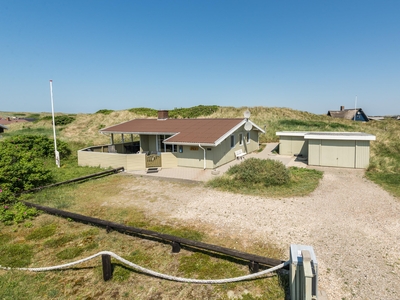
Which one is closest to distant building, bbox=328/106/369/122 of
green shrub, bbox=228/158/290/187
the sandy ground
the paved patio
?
the paved patio

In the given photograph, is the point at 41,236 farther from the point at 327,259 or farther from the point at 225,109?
the point at 225,109

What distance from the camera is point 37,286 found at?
17.9 feet

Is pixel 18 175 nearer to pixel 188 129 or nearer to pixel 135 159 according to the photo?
pixel 135 159

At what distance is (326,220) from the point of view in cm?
846

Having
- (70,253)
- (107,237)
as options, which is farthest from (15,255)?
(107,237)

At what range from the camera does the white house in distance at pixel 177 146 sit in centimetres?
1730

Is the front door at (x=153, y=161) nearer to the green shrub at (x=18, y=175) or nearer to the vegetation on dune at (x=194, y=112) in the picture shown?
the green shrub at (x=18, y=175)

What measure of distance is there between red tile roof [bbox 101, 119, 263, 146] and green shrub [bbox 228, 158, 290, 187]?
3180mm

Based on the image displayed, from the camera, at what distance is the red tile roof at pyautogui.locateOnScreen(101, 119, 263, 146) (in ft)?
56.7

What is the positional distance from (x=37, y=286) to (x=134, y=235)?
8.89 feet

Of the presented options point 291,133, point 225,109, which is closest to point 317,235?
point 291,133

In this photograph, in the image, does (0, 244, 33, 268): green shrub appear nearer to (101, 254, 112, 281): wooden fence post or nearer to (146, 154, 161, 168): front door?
(101, 254, 112, 281): wooden fence post

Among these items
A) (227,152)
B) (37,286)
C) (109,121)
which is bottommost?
(37,286)

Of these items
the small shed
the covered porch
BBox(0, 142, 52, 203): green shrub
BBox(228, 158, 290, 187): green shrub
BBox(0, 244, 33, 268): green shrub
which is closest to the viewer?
BBox(0, 244, 33, 268): green shrub
